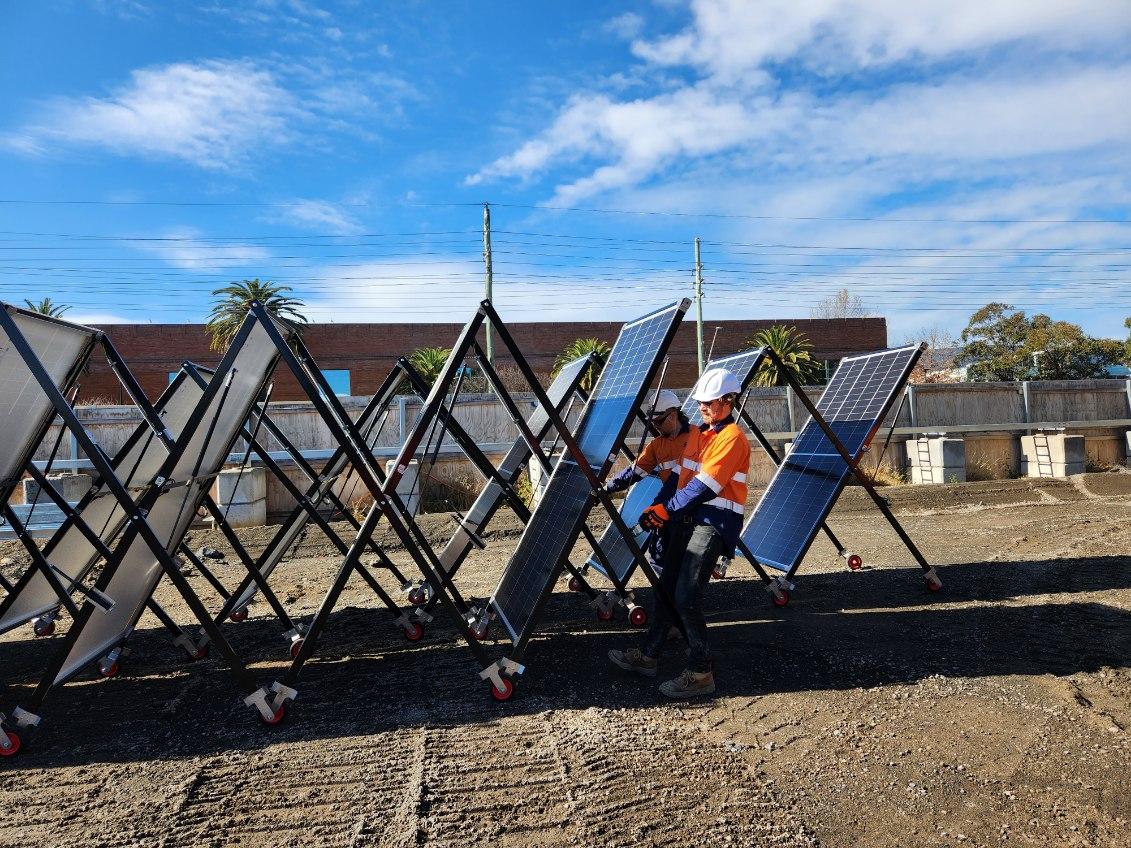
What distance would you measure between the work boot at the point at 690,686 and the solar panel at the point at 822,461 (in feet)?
7.59

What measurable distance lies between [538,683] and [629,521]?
2.66 m

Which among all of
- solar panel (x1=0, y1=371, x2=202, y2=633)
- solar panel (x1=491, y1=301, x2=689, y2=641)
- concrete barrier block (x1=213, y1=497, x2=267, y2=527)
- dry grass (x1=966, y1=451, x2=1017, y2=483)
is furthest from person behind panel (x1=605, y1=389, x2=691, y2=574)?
dry grass (x1=966, y1=451, x2=1017, y2=483)

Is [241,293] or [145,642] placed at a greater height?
[241,293]

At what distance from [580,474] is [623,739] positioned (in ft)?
6.08

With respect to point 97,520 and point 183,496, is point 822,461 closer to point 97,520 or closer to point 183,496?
point 183,496

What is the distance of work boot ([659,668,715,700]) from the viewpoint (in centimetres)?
484

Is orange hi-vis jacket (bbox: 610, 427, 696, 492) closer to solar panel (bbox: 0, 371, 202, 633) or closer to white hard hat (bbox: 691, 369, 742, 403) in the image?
white hard hat (bbox: 691, 369, 742, 403)

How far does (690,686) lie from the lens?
4.84 m

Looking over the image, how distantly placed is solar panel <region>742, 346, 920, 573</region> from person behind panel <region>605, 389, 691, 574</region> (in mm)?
1799

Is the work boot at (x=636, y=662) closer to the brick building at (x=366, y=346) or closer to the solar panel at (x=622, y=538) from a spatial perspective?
the solar panel at (x=622, y=538)

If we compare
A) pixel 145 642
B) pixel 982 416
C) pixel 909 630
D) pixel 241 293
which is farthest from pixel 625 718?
pixel 241 293

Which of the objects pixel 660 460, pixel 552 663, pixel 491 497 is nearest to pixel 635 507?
pixel 491 497

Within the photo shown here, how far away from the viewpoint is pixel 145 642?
261 inches

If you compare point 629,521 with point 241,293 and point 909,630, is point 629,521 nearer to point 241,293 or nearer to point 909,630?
point 909,630
